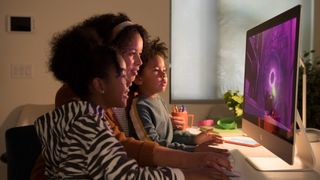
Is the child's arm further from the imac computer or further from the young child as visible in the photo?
the imac computer

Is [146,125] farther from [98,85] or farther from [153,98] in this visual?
[98,85]

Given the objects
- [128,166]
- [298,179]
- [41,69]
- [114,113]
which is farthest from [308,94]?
[41,69]

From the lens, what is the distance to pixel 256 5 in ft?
8.66

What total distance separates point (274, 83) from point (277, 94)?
0.05 metres

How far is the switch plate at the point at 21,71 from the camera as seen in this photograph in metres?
2.39

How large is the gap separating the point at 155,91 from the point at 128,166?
76 centimetres

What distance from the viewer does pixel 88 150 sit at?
0.81m

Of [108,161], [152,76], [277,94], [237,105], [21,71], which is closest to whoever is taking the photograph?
[108,161]

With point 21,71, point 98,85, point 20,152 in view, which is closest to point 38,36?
point 21,71

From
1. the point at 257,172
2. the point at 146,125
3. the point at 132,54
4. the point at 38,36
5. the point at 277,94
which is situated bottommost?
the point at 257,172

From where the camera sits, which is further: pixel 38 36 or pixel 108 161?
pixel 38 36

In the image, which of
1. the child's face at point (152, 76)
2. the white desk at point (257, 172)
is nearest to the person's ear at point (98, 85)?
the white desk at point (257, 172)

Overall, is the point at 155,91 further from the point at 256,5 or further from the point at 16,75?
the point at 256,5

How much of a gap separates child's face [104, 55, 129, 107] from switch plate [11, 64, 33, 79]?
5.29ft
